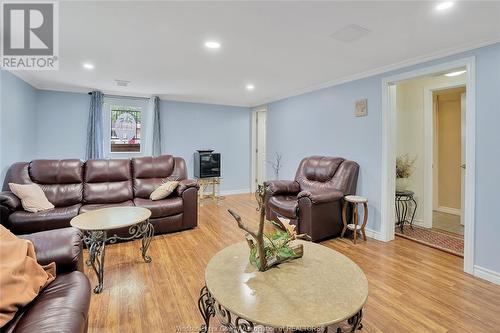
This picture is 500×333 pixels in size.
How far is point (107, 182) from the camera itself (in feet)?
12.4

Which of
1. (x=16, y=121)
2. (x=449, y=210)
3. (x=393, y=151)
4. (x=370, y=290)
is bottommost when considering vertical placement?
(x=370, y=290)

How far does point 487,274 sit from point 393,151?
1.57m

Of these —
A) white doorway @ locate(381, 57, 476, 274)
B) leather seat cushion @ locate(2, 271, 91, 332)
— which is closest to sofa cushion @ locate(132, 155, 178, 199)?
leather seat cushion @ locate(2, 271, 91, 332)

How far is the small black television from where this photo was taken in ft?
18.2

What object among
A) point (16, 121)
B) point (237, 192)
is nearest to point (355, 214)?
point (237, 192)

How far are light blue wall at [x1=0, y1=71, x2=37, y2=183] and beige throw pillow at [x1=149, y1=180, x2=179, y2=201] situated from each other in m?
1.91

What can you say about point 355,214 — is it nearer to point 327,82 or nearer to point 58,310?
point 327,82

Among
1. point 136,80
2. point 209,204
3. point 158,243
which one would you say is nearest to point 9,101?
point 136,80

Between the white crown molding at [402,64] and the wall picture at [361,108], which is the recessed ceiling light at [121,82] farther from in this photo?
the wall picture at [361,108]

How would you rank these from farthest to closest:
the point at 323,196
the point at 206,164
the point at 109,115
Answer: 1. the point at 206,164
2. the point at 109,115
3. the point at 323,196

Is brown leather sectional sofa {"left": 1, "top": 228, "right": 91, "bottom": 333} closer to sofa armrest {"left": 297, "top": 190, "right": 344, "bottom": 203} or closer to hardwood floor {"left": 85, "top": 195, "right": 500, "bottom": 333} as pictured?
hardwood floor {"left": 85, "top": 195, "right": 500, "bottom": 333}

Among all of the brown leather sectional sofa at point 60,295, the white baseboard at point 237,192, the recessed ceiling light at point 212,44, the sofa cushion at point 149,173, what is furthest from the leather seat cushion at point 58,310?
the white baseboard at point 237,192

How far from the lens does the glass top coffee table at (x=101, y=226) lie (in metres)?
2.25

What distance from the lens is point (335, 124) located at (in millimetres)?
4039
